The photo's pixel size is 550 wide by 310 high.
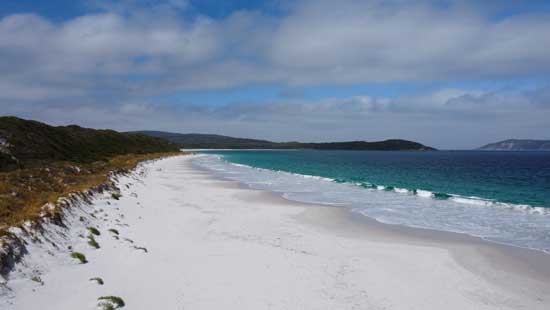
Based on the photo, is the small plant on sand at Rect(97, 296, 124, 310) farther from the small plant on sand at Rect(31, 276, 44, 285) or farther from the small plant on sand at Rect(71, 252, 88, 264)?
the small plant on sand at Rect(71, 252, 88, 264)

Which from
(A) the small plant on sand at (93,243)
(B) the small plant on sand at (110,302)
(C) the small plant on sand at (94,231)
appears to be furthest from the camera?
(C) the small plant on sand at (94,231)

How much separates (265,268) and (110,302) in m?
4.13

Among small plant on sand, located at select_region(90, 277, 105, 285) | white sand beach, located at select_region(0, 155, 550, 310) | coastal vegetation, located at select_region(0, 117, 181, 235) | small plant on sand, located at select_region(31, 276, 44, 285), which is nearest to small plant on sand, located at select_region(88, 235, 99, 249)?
white sand beach, located at select_region(0, 155, 550, 310)

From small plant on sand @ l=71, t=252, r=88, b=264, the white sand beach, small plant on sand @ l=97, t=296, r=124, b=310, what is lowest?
the white sand beach

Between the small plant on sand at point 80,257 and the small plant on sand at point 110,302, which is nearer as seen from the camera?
the small plant on sand at point 110,302

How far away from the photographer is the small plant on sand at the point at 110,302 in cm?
653

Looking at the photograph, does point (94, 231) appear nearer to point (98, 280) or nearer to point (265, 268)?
point (98, 280)

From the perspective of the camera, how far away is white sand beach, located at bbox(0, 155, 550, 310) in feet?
24.3

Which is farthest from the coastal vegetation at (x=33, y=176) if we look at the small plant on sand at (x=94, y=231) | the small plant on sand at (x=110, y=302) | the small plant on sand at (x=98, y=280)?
the small plant on sand at (x=110, y=302)

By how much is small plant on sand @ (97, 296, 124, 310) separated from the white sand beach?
0.14m

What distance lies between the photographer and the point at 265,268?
9664mm

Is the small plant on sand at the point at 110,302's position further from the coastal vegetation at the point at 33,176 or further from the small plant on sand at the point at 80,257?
the coastal vegetation at the point at 33,176

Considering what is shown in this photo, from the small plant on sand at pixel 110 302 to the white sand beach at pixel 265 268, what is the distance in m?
0.14

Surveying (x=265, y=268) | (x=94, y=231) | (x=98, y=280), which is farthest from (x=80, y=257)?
(x=265, y=268)
